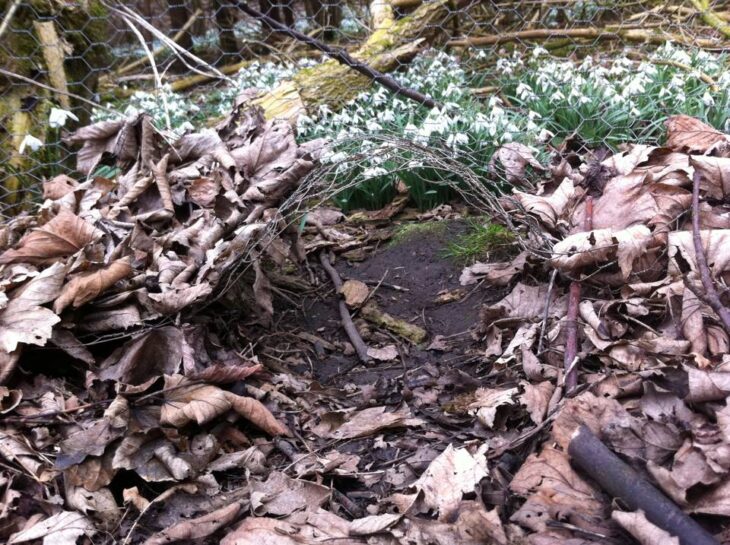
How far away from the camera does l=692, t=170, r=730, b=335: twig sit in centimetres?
150

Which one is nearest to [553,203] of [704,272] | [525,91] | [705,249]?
[705,249]

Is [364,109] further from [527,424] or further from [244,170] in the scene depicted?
[527,424]

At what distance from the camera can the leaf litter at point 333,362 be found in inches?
53.9

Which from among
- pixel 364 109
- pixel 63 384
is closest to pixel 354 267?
pixel 63 384

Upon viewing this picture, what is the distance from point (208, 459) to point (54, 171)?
8.70 feet

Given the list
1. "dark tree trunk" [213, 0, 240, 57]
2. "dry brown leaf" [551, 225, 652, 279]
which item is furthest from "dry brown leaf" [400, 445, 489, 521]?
"dark tree trunk" [213, 0, 240, 57]

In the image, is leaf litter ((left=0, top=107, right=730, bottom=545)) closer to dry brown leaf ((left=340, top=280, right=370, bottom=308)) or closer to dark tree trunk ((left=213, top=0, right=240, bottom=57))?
dry brown leaf ((left=340, top=280, right=370, bottom=308))

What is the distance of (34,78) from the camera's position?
3.55 meters

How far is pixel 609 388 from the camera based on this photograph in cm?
151

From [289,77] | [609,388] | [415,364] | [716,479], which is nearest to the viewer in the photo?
[716,479]

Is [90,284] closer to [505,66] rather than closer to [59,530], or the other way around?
[59,530]

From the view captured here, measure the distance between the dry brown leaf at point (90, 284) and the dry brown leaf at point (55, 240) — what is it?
0.18 metres

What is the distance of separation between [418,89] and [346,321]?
2.23 m

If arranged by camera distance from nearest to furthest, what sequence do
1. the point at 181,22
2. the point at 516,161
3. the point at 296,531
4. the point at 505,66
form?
the point at 296,531, the point at 516,161, the point at 505,66, the point at 181,22
